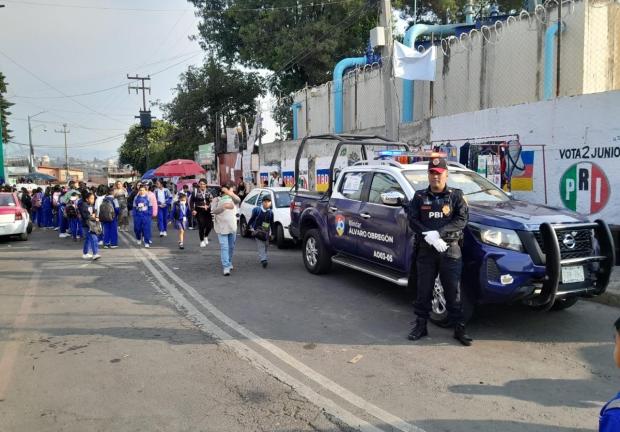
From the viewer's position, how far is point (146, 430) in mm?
3531

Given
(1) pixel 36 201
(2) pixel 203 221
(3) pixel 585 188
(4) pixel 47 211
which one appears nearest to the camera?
(3) pixel 585 188

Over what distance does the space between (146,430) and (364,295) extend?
4.24 metres

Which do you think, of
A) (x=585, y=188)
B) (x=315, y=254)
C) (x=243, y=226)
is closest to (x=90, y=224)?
(x=243, y=226)

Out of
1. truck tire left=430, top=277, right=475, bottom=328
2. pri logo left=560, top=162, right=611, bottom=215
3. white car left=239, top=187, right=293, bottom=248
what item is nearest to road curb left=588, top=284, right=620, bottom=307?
truck tire left=430, top=277, right=475, bottom=328

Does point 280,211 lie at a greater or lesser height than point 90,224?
greater

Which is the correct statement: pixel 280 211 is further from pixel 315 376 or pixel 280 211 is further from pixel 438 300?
pixel 315 376

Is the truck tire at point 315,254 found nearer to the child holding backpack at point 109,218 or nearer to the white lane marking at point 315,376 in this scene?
the white lane marking at point 315,376

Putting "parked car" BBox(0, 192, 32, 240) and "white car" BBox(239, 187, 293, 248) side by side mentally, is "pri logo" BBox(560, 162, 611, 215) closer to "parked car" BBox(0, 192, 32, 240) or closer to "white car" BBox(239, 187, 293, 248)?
"white car" BBox(239, 187, 293, 248)

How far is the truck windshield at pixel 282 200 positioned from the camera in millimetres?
12656

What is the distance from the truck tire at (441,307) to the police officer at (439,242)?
0.15m

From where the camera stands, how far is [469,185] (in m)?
6.72

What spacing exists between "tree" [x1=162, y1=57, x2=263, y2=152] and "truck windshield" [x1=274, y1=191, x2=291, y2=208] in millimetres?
23314

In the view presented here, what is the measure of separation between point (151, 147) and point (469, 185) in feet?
187

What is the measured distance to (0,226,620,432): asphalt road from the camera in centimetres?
372
